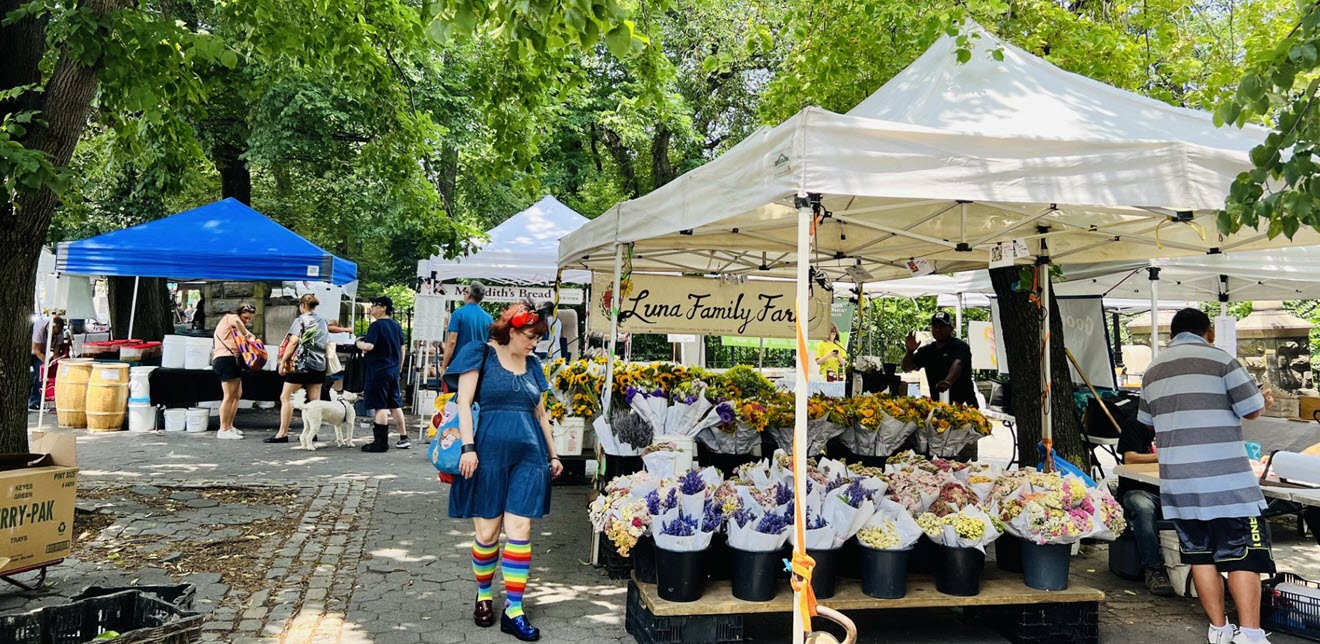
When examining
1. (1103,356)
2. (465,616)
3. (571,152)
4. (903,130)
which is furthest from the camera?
(571,152)

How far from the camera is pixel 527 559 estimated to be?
4438 millimetres

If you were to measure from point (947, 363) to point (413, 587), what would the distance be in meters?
6.19

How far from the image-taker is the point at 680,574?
4.08 metres

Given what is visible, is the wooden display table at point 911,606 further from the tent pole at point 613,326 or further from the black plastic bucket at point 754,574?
the tent pole at point 613,326

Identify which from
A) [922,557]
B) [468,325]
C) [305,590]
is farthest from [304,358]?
[922,557]

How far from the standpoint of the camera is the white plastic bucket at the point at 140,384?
1134cm

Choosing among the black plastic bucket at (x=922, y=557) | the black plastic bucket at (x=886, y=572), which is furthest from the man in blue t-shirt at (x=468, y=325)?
the black plastic bucket at (x=886, y=572)

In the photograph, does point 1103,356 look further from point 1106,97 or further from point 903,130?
point 903,130

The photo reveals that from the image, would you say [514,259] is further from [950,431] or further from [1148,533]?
[1148,533]

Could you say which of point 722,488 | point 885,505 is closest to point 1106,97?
point 885,505

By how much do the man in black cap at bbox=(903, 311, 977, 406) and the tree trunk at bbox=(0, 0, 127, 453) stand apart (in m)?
7.80

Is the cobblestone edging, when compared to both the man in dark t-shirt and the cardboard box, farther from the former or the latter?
the man in dark t-shirt

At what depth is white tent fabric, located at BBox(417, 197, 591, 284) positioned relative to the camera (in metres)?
12.0

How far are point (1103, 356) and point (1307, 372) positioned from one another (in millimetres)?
7836
